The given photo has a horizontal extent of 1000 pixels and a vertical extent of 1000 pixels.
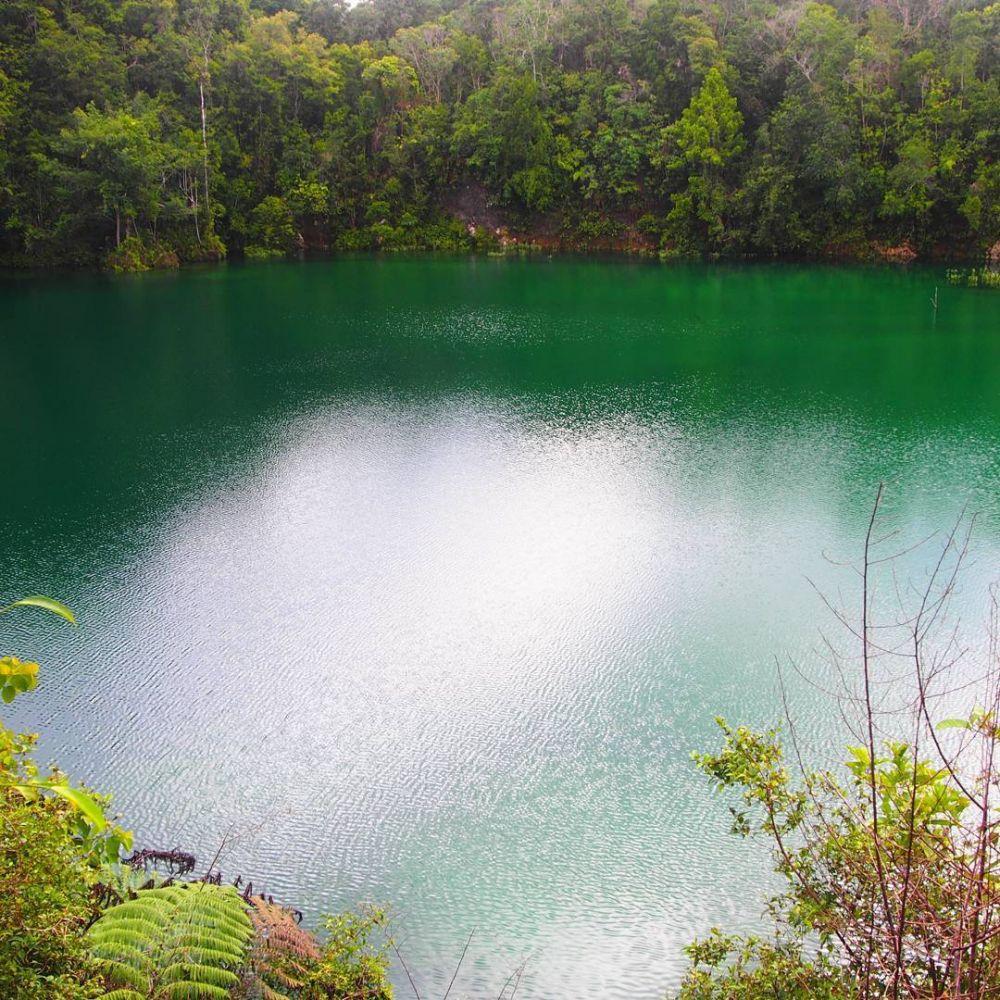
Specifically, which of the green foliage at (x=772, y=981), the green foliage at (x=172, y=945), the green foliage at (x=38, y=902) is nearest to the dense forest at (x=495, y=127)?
the green foliage at (x=772, y=981)

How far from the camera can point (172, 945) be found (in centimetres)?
294

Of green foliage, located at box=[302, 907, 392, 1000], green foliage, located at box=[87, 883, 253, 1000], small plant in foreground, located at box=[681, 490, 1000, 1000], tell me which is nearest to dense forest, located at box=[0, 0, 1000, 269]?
small plant in foreground, located at box=[681, 490, 1000, 1000]

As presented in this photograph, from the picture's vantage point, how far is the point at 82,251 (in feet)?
87.0

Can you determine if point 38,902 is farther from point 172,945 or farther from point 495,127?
point 495,127

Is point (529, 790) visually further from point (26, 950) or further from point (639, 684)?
point (26, 950)

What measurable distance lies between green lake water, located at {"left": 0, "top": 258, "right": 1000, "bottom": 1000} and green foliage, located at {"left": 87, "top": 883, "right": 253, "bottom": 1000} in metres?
1.21

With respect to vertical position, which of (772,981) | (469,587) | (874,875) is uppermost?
(874,875)

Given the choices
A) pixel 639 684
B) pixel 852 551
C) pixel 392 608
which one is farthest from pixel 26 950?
pixel 852 551

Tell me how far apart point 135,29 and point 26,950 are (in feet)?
115

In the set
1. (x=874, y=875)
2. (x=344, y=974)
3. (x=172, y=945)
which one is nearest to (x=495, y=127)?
(x=344, y=974)

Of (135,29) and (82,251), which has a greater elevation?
(135,29)

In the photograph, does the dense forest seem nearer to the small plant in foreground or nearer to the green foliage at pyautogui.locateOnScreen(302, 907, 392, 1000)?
the small plant in foreground

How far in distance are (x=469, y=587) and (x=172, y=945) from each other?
474cm

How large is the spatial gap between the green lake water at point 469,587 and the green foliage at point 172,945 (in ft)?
3.98
